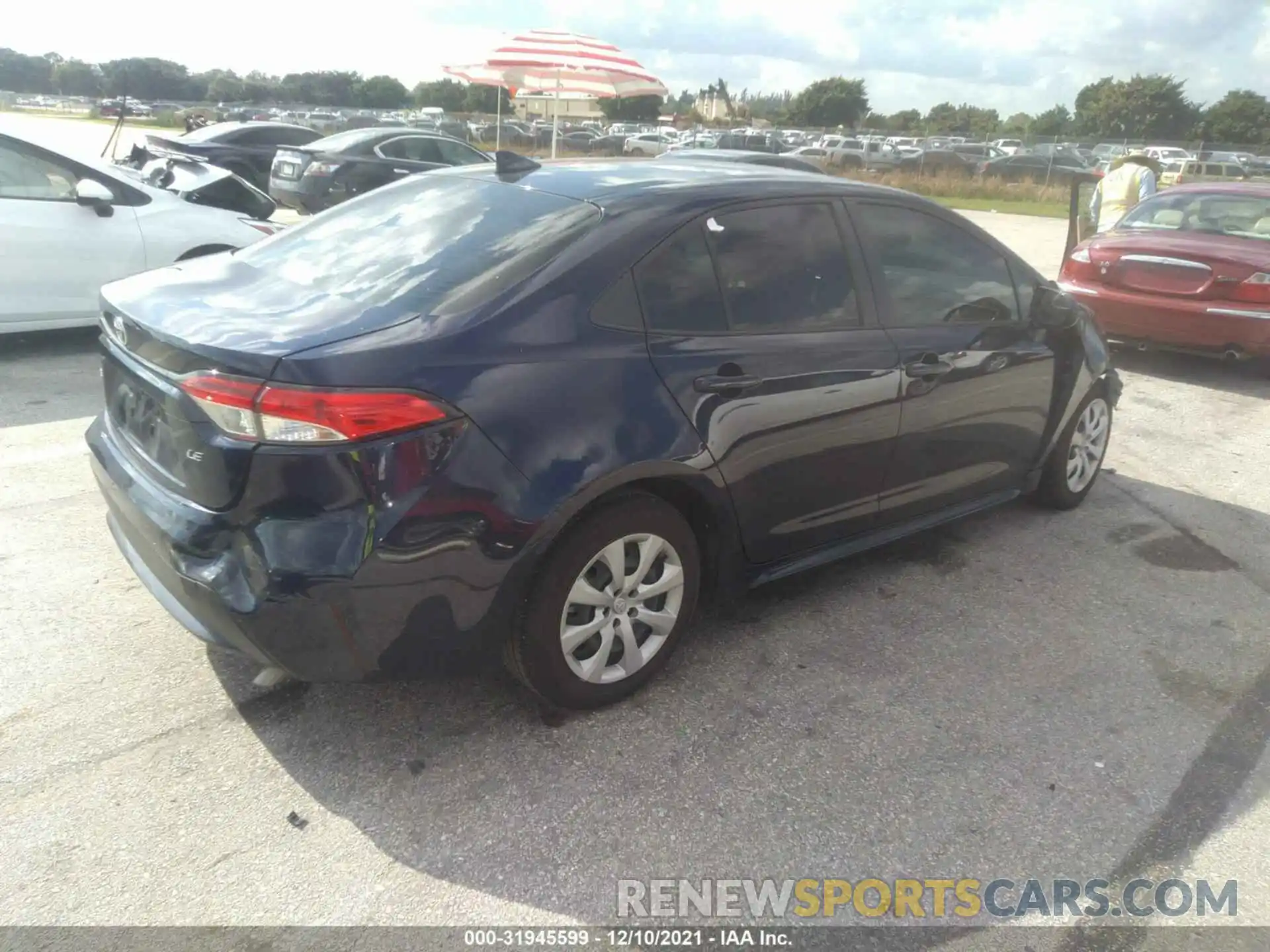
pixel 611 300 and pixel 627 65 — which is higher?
pixel 627 65

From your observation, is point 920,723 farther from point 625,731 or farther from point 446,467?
point 446,467

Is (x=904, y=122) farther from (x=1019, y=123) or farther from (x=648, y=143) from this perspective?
(x=648, y=143)

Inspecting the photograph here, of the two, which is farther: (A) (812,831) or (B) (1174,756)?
(B) (1174,756)

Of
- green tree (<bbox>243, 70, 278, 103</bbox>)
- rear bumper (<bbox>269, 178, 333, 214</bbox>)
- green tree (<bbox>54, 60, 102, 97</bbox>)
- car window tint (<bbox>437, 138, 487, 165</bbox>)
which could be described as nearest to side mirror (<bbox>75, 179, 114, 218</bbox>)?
rear bumper (<bbox>269, 178, 333, 214</bbox>)

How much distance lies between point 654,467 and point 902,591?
166cm

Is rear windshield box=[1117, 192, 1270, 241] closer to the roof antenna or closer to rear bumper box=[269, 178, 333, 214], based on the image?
the roof antenna

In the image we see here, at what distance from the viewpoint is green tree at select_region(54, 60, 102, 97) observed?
234 ft

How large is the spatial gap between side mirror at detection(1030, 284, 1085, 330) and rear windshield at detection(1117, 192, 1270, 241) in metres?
4.33

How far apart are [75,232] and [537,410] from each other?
17.7 feet

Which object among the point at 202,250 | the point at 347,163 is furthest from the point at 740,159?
the point at 347,163

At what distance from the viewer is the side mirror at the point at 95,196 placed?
256 inches

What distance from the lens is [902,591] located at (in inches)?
159

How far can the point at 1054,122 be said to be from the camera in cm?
9300

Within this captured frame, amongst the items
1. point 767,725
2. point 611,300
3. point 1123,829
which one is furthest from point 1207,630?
point 611,300
